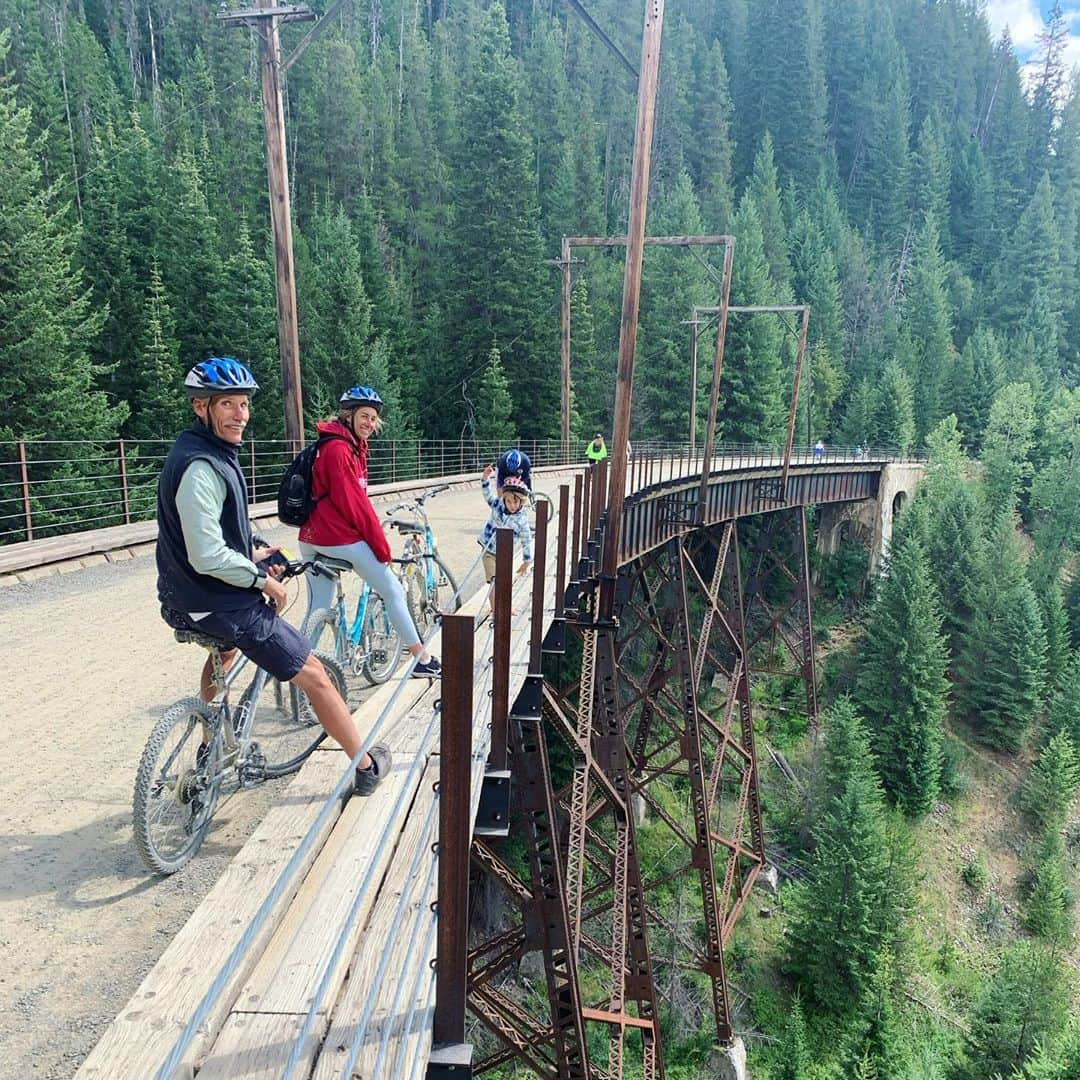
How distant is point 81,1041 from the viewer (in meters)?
2.41

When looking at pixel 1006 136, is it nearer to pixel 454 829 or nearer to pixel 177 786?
pixel 177 786

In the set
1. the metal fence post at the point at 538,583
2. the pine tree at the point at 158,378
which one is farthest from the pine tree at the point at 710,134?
the metal fence post at the point at 538,583

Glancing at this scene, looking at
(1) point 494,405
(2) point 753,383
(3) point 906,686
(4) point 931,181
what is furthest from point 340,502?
(4) point 931,181

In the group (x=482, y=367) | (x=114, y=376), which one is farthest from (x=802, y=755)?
(x=114, y=376)

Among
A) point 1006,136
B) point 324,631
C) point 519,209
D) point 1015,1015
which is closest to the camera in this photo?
point 324,631

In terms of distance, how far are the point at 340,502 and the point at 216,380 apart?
4.20ft

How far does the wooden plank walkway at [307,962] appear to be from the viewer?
2.05 meters

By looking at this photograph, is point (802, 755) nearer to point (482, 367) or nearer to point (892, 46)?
point (482, 367)

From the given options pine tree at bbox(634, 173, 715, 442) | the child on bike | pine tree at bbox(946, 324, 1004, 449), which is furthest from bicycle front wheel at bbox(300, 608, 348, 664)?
pine tree at bbox(946, 324, 1004, 449)

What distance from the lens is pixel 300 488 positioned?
4203 millimetres

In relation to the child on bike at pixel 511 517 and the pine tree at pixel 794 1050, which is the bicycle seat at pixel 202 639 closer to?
the child on bike at pixel 511 517

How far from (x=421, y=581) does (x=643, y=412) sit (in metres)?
36.0

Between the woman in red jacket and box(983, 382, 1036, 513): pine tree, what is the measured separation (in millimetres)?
39973

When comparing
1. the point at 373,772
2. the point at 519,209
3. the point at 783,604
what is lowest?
the point at 783,604
